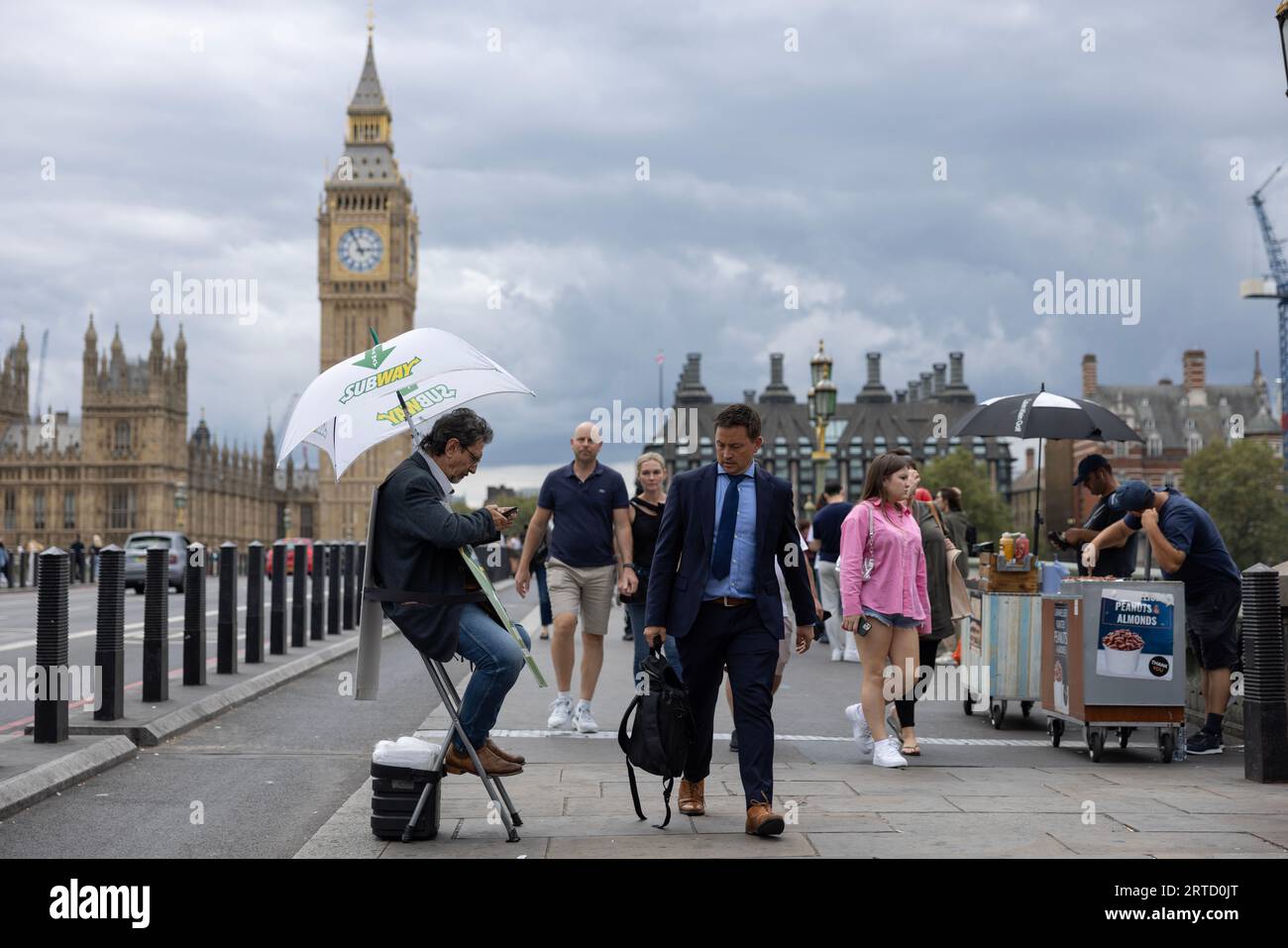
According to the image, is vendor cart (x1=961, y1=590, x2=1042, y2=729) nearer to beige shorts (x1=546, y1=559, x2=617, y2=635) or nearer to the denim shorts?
the denim shorts

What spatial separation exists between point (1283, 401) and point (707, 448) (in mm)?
58053

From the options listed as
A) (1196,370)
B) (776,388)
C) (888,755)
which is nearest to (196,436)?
(776,388)

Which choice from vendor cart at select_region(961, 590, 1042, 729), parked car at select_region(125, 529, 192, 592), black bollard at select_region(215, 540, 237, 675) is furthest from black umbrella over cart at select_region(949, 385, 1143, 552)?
parked car at select_region(125, 529, 192, 592)

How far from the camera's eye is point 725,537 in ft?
21.4

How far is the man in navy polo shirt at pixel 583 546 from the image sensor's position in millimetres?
9992

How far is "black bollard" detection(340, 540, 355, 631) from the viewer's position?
21.4 meters

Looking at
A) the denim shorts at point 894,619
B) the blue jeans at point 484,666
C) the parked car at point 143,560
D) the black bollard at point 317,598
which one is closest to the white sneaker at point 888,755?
the denim shorts at point 894,619

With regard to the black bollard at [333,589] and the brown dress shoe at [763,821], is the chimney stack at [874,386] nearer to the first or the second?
the black bollard at [333,589]

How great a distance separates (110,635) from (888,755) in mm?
4897

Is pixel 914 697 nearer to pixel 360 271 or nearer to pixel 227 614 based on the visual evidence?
pixel 227 614

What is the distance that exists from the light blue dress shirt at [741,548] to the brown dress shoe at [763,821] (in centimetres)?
92
